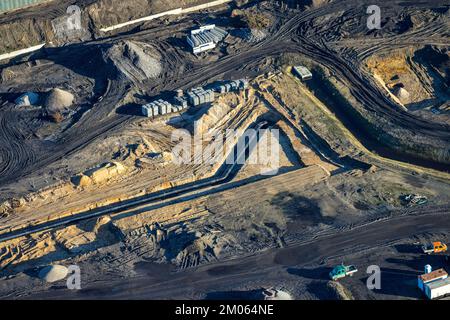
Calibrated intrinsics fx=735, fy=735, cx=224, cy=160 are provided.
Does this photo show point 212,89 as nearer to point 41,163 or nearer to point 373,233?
point 41,163

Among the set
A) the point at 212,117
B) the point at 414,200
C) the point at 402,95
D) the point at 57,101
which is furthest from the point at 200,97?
the point at 414,200

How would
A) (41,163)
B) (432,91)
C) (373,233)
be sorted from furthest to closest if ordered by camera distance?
(432,91), (41,163), (373,233)

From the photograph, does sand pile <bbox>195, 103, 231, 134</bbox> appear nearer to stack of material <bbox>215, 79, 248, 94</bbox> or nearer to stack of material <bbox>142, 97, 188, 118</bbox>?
stack of material <bbox>215, 79, 248, 94</bbox>

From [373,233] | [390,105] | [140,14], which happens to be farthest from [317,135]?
[140,14]

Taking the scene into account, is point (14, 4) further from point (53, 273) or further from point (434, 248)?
point (434, 248)

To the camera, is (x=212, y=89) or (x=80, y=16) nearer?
(x=212, y=89)

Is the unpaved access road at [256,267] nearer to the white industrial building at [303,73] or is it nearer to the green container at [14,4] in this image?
the white industrial building at [303,73]

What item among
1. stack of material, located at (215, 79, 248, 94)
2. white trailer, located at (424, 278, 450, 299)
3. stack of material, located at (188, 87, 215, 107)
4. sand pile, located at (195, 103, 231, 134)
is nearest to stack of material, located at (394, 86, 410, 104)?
stack of material, located at (215, 79, 248, 94)
